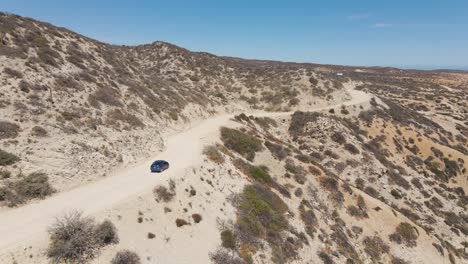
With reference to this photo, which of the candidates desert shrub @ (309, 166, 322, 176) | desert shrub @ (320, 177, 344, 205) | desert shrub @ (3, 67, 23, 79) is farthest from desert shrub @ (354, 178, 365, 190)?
desert shrub @ (3, 67, 23, 79)

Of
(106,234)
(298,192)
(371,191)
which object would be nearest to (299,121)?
(371,191)

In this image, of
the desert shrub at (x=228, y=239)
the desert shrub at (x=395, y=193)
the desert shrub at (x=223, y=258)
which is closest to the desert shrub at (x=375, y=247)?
the desert shrub at (x=395, y=193)

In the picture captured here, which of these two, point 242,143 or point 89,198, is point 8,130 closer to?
point 89,198

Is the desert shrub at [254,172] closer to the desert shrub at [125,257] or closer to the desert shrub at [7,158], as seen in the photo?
the desert shrub at [125,257]

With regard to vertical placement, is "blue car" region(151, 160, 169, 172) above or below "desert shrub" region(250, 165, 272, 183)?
above

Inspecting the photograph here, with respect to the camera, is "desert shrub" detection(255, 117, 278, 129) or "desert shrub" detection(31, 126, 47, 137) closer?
"desert shrub" detection(31, 126, 47, 137)

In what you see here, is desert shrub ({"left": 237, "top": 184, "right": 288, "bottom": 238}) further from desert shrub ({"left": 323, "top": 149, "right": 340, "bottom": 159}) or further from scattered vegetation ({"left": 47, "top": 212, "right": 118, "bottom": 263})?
desert shrub ({"left": 323, "top": 149, "right": 340, "bottom": 159})

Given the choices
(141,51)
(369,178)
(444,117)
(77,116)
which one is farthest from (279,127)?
(141,51)
